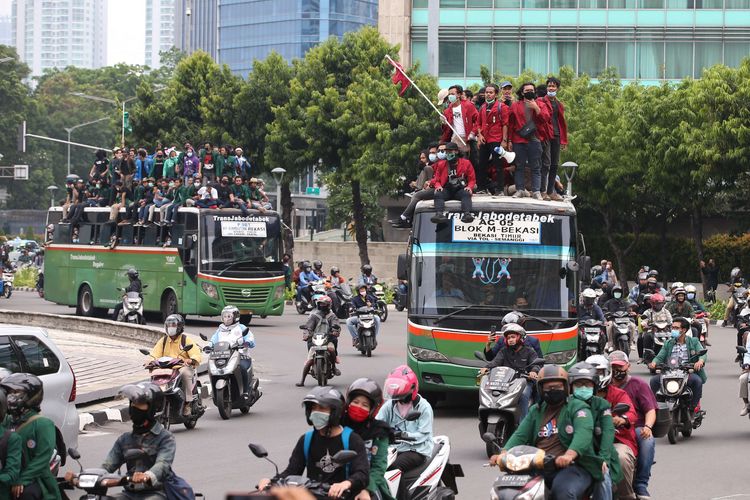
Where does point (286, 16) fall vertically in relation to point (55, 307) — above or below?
above

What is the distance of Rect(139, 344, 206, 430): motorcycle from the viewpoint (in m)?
15.6

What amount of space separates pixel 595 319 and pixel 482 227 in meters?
6.27

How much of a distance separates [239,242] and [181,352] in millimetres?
16785

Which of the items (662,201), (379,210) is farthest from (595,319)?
(379,210)

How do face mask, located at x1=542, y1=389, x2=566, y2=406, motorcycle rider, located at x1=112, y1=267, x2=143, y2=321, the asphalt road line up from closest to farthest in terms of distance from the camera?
1. face mask, located at x1=542, y1=389, x2=566, y2=406
2. the asphalt road
3. motorcycle rider, located at x1=112, y1=267, x2=143, y2=321

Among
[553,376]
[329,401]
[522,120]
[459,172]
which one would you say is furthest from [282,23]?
[329,401]

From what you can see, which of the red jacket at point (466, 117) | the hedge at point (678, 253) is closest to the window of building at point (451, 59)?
the hedge at point (678, 253)

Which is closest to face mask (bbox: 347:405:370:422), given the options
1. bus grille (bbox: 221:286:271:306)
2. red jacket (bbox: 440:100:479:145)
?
red jacket (bbox: 440:100:479:145)

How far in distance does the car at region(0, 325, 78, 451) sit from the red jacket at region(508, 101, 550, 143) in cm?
867

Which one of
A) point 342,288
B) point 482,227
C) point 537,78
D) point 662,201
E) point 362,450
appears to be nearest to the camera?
point 362,450

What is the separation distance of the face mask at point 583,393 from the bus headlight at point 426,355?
8.69 meters

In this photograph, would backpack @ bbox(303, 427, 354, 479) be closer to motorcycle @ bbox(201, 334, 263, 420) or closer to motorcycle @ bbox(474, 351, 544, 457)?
motorcycle @ bbox(474, 351, 544, 457)

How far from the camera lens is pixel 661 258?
5491cm

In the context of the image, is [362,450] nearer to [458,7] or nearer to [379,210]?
[458,7]
